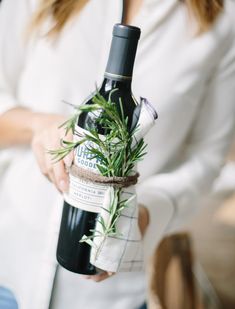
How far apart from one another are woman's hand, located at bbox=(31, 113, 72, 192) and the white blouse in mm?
38

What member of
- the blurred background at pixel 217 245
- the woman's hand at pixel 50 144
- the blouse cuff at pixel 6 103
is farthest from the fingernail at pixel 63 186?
the blurred background at pixel 217 245

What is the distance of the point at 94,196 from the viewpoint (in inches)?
16.1

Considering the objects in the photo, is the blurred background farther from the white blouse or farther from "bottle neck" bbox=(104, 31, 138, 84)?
"bottle neck" bbox=(104, 31, 138, 84)

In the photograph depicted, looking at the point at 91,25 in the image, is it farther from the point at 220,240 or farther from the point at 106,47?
the point at 220,240

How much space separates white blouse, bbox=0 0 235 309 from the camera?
50 cm

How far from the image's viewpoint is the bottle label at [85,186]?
40 centimetres

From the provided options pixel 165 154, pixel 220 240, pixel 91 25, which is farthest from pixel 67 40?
pixel 220 240

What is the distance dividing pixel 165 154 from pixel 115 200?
0.55ft

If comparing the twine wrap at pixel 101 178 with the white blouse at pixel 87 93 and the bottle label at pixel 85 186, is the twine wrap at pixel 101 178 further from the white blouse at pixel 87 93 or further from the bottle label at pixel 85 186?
the white blouse at pixel 87 93

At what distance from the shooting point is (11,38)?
50 cm

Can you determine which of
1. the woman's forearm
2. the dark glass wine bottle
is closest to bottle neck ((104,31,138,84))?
the dark glass wine bottle

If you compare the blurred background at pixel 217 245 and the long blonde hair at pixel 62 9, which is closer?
the long blonde hair at pixel 62 9

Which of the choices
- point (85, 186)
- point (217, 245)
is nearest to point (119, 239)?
point (85, 186)

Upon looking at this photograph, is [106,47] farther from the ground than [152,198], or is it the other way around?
[106,47]
